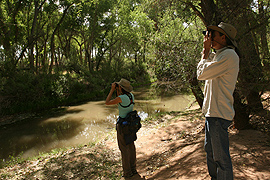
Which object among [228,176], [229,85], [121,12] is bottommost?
[228,176]

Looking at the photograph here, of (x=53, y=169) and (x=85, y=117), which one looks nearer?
(x=53, y=169)

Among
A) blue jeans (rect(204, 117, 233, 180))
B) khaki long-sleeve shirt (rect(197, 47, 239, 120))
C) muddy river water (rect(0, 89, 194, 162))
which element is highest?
khaki long-sleeve shirt (rect(197, 47, 239, 120))

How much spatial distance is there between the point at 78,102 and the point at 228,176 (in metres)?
17.3

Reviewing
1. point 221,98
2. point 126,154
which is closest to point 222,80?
point 221,98

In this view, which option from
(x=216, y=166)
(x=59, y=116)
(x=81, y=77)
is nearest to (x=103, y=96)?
(x=81, y=77)

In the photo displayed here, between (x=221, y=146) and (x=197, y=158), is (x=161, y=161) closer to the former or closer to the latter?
(x=197, y=158)

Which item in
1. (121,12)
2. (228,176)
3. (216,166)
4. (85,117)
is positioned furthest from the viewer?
(121,12)

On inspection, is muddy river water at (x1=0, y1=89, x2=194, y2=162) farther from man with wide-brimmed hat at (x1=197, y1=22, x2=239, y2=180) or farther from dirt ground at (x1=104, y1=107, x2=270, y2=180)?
man with wide-brimmed hat at (x1=197, y1=22, x2=239, y2=180)

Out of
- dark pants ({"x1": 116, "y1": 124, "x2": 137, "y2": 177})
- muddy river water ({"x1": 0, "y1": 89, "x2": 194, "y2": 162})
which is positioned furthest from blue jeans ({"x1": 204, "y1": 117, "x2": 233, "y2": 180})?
muddy river water ({"x1": 0, "y1": 89, "x2": 194, "y2": 162})

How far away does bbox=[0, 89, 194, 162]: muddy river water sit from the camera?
26.2 feet

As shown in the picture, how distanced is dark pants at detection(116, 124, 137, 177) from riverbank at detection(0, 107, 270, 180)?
0.39 meters

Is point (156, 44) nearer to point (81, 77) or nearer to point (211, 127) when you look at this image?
point (211, 127)

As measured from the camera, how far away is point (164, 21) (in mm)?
7316

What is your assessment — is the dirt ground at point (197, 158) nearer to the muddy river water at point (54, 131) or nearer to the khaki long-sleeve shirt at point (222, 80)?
the khaki long-sleeve shirt at point (222, 80)
